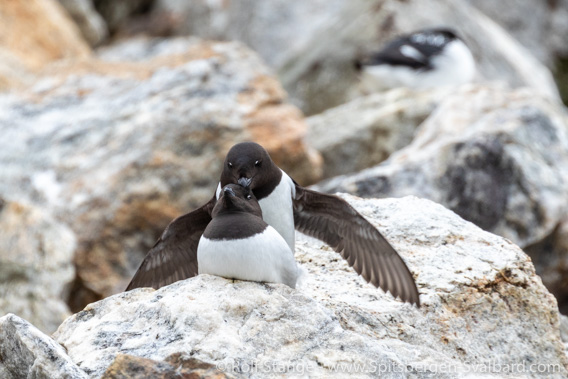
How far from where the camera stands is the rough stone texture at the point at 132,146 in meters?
9.34

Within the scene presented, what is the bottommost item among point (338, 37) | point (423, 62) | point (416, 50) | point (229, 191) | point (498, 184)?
point (229, 191)

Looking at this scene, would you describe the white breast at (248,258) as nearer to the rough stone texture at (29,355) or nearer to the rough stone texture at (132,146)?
the rough stone texture at (29,355)

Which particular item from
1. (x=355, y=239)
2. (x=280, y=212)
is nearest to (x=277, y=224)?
(x=280, y=212)

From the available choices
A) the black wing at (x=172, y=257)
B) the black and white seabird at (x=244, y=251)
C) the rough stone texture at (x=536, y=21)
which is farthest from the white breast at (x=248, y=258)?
the rough stone texture at (x=536, y=21)

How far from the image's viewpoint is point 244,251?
16.4 feet

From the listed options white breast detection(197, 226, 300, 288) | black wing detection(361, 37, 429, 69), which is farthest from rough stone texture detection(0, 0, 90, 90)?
white breast detection(197, 226, 300, 288)

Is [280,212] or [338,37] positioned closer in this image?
[280,212]

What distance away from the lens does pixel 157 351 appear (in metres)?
4.48

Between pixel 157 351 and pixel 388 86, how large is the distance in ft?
32.5

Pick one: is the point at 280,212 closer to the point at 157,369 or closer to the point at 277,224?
the point at 277,224

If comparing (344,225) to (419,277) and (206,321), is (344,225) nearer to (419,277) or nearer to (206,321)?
(419,277)

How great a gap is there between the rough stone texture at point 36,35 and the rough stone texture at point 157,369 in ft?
31.0

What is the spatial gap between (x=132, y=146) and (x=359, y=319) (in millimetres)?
5189

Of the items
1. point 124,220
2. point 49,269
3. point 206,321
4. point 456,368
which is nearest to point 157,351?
point 206,321
